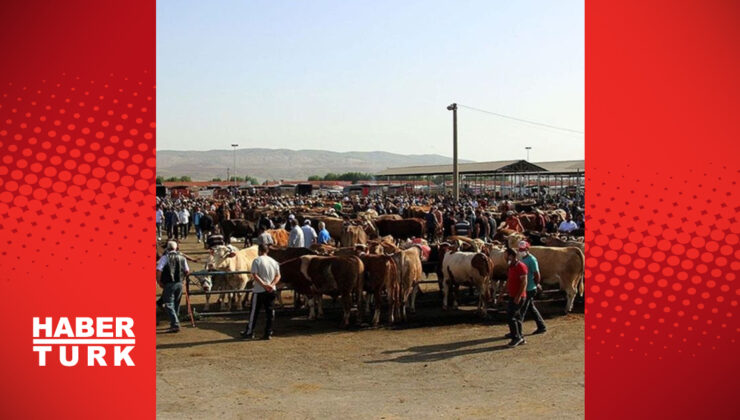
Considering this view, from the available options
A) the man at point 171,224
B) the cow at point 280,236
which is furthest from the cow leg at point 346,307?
the man at point 171,224

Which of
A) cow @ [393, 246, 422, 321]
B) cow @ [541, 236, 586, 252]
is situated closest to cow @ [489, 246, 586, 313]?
cow @ [393, 246, 422, 321]

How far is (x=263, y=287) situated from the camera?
12.1 meters

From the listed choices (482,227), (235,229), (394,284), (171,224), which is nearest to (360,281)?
(394,284)

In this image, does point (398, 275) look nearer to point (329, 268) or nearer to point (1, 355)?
point (329, 268)

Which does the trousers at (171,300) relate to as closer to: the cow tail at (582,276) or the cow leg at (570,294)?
the cow leg at (570,294)

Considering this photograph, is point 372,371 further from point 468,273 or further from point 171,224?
point 171,224

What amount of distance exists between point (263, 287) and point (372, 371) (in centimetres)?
276

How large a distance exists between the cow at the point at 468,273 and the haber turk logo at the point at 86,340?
7.95m

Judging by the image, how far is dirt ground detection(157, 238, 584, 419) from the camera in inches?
335

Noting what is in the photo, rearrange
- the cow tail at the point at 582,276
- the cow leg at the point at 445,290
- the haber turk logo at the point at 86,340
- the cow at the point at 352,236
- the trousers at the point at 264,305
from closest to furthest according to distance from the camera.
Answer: the haber turk logo at the point at 86,340 < the trousers at the point at 264,305 < the cow tail at the point at 582,276 < the cow leg at the point at 445,290 < the cow at the point at 352,236

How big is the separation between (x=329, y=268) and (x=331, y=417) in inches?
224

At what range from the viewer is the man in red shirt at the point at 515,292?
37.8ft

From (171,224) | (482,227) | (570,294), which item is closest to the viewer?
(570,294)

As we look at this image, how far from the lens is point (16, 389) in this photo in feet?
24.3
